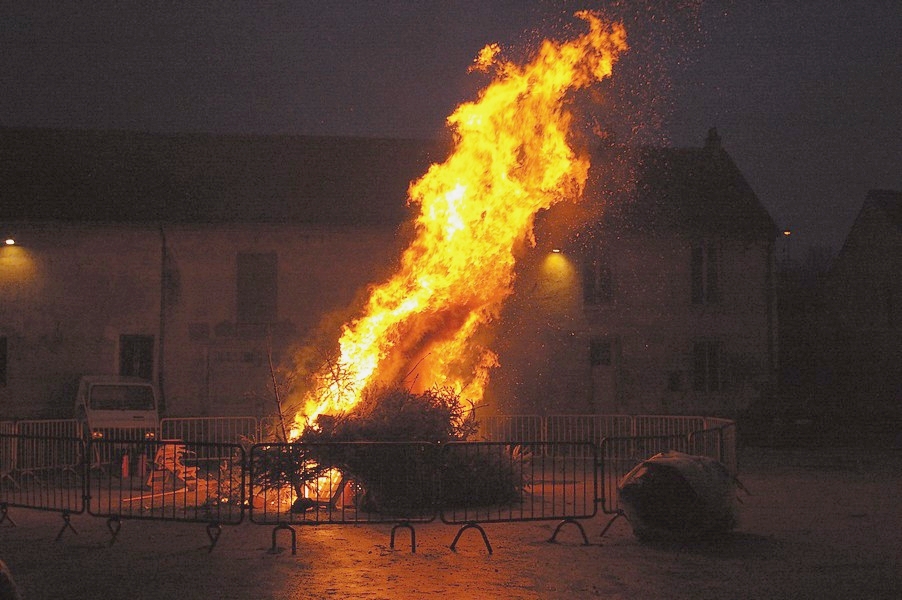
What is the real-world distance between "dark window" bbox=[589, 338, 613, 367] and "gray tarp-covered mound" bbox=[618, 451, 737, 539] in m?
17.5

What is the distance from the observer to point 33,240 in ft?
83.7

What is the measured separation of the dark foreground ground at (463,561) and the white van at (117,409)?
640 centimetres

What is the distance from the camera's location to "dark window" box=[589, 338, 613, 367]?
27.9 m

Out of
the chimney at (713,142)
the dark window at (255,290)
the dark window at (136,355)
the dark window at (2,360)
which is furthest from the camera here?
the chimney at (713,142)

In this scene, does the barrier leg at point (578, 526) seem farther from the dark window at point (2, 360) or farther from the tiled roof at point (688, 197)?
the dark window at point (2, 360)

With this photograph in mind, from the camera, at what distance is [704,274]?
29250 millimetres

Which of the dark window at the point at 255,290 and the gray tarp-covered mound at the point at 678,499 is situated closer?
the gray tarp-covered mound at the point at 678,499

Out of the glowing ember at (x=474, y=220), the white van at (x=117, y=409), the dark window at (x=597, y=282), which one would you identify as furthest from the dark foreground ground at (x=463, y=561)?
the dark window at (x=597, y=282)

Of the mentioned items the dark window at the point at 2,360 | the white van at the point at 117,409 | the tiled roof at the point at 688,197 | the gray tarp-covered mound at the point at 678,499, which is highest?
the tiled roof at the point at 688,197

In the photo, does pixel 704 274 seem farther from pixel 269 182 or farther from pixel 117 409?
pixel 117 409

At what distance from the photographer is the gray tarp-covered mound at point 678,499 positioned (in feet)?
32.9

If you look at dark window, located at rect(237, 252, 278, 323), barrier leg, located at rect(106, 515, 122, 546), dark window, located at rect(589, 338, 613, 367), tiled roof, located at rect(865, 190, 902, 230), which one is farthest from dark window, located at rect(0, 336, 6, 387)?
tiled roof, located at rect(865, 190, 902, 230)

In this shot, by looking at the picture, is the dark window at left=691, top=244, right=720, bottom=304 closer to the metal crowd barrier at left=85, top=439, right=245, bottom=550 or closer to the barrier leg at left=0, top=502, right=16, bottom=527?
the metal crowd barrier at left=85, top=439, right=245, bottom=550

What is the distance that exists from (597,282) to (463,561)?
19.6m
